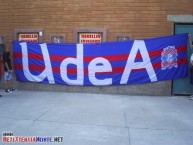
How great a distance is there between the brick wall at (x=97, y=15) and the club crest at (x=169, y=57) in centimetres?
66

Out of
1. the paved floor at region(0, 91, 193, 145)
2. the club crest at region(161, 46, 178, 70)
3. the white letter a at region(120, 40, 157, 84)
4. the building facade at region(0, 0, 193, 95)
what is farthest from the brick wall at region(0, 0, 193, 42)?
the paved floor at region(0, 91, 193, 145)

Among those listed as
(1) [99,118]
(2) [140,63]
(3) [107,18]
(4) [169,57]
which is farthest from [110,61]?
(1) [99,118]

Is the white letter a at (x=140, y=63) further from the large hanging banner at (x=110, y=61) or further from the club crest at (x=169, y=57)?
the club crest at (x=169, y=57)

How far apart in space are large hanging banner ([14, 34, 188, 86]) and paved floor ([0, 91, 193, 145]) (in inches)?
29.7

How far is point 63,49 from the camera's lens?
11.1 m

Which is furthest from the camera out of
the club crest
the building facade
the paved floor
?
the building facade

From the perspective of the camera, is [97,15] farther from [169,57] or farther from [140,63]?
[169,57]

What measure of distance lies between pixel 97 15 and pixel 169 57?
3078 mm

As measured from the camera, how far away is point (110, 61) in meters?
10.8

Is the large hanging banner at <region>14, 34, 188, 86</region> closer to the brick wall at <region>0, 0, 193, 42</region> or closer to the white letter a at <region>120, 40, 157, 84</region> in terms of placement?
the white letter a at <region>120, 40, 157, 84</region>

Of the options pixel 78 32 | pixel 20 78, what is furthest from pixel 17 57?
pixel 78 32

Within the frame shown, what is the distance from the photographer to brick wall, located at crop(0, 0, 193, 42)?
10797 mm

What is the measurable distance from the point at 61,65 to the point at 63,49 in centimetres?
61

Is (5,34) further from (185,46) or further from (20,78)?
(185,46)
